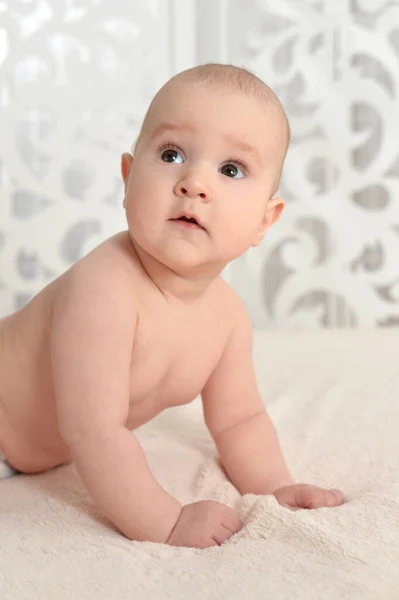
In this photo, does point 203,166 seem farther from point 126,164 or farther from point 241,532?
point 241,532

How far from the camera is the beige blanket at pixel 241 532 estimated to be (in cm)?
65

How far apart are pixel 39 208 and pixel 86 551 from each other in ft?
5.42

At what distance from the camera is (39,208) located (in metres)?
2.27

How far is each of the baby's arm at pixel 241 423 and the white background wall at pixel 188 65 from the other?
125 centimetres

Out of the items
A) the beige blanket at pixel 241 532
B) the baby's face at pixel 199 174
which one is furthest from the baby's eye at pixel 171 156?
the beige blanket at pixel 241 532

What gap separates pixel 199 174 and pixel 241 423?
355 millimetres

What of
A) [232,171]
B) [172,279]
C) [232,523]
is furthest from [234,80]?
[232,523]

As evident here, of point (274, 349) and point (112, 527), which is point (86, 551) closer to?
point (112, 527)

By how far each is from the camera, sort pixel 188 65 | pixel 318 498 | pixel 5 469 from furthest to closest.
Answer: pixel 188 65, pixel 5 469, pixel 318 498

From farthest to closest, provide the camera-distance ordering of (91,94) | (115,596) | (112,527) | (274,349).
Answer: (91,94), (274,349), (112,527), (115,596)

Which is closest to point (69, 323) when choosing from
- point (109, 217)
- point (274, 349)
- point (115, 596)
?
point (115, 596)

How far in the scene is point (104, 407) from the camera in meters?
0.79

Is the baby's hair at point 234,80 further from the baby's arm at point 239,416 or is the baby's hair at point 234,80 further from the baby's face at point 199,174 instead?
the baby's arm at point 239,416

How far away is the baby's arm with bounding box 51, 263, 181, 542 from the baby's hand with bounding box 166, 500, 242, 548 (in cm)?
1
